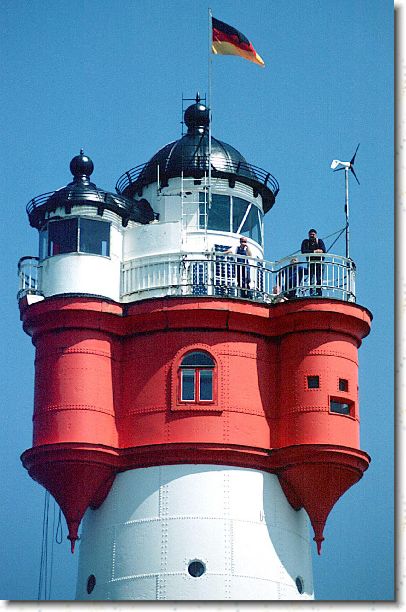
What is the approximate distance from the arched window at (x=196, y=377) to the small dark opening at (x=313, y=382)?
1.33 meters

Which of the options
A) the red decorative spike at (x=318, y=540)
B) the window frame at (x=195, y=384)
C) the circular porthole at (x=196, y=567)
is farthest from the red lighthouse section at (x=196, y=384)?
the circular porthole at (x=196, y=567)

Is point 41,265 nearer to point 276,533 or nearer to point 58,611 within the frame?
point 276,533

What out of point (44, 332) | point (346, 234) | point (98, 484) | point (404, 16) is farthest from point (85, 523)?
point (404, 16)

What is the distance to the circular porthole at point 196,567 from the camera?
96.7ft

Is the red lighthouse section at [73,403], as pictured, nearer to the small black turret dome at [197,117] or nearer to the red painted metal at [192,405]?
the red painted metal at [192,405]

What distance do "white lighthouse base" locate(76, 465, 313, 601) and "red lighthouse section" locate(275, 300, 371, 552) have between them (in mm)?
447

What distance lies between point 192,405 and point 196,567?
7.37ft

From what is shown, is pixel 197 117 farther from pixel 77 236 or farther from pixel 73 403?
pixel 73 403

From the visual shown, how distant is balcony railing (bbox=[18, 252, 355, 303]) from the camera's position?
30.9m

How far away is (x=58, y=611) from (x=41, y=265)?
7494mm

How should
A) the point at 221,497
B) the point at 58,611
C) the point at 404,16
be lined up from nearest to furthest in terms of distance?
the point at 58,611 < the point at 404,16 < the point at 221,497

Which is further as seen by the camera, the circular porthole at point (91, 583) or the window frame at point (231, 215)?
the window frame at point (231, 215)

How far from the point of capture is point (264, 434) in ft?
99.7

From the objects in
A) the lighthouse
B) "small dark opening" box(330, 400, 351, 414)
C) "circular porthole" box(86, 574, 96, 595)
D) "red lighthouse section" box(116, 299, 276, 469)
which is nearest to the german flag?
the lighthouse
